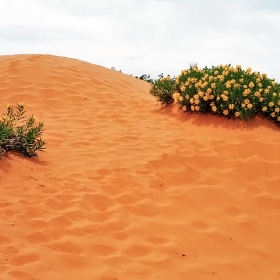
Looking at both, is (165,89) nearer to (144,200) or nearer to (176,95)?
(176,95)

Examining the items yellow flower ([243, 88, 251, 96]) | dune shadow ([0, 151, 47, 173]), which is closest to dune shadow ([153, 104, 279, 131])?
yellow flower ([243, 88, 251, 96])

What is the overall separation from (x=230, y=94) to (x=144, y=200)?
3.06m

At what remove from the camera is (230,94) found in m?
7.18

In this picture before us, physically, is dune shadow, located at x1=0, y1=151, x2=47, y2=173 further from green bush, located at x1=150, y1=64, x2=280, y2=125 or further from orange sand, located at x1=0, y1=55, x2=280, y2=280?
green bush, located at x1=150, y1=64, x2=280, y2=125

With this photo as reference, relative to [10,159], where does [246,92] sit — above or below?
above

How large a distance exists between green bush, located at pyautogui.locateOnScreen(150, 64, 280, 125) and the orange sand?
207 millimetres

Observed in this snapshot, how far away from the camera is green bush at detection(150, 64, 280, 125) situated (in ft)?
23.2

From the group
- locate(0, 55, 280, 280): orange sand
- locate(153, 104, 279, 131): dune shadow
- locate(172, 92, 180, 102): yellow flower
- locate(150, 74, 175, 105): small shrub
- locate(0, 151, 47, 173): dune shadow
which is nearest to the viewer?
locate(0, 55, 280, 280): orange sand

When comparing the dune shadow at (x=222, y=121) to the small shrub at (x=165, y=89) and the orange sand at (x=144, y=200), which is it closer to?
the orange sand at (x=144, y=200)

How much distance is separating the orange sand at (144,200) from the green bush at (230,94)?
0.68 ft

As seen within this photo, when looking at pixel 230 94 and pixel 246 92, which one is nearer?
pixel 246 92

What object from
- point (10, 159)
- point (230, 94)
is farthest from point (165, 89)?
point (10, 159)

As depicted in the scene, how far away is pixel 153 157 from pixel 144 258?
2342mm

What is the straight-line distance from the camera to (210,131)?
7.01 meters
